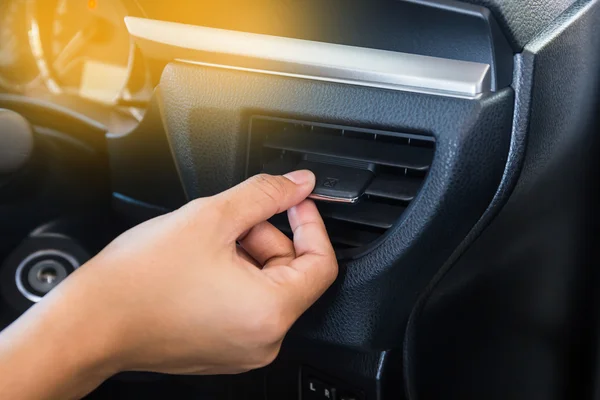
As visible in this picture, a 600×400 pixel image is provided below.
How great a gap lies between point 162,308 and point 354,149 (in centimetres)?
23

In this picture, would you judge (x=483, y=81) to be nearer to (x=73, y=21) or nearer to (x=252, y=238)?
(x=252, y=238)

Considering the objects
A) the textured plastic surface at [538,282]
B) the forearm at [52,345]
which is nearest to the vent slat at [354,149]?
the textured plastic surface at [538,282]

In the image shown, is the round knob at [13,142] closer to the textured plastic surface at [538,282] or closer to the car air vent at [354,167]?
the car air vent at [354,167]

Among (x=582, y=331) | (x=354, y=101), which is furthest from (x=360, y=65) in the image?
(x=582, y=331)

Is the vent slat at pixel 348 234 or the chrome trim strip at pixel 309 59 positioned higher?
the chrome trim strip at pixel 309 59

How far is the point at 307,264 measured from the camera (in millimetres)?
645

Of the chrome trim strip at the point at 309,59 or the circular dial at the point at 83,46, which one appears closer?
the chrome trim strip at the point at 309,59

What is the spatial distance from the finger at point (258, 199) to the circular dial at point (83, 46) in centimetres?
31

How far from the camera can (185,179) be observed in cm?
80

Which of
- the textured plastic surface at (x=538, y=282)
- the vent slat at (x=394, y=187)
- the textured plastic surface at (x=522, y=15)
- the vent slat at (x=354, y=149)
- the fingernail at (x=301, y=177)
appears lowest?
the textured plastic surface at (x=538, y=282)

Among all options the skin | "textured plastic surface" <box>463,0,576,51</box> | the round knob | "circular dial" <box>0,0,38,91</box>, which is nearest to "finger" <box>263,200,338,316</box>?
the skin

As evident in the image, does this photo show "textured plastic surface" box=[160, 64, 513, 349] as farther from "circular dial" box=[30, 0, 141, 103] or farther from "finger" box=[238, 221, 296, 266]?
"circular dial" box=[30, 0, 141, 103]

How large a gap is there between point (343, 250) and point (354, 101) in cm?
15

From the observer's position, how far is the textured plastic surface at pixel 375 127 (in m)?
0.63
